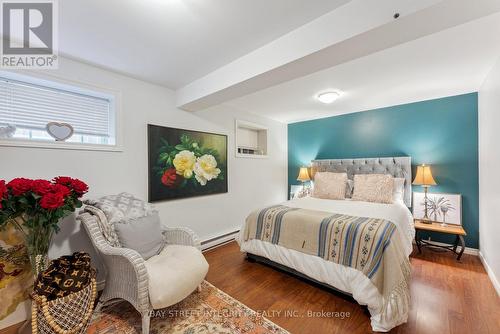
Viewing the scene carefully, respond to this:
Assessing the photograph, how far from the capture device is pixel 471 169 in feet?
9.43

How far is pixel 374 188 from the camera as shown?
314 cm

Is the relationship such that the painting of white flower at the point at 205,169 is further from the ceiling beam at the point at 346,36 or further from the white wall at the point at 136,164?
the ceiling beam at the point at 346,36

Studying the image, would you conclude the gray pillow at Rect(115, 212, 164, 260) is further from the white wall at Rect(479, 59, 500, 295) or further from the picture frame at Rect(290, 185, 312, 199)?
the white wall at Rect(479, 59, 500, 295)

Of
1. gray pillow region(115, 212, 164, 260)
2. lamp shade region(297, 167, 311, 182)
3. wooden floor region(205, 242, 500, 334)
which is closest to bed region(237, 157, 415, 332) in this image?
wooden floor region(205, 242, 500, 334)

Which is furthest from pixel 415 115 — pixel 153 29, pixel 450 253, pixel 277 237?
pixel 153 29

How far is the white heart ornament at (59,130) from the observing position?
1.86 meters

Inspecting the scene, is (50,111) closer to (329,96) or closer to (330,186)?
(329,96)

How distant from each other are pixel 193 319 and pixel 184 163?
1816 millimetres

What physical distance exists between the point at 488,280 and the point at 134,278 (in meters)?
3.51

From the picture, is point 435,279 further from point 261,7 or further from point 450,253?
point 261,7

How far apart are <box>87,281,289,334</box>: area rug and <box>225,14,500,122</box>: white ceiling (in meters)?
2.56

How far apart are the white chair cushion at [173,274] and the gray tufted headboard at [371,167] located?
317cm

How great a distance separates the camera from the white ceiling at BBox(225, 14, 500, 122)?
5.70ft

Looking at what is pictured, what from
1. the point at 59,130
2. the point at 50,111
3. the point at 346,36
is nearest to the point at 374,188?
the point at 346,36
